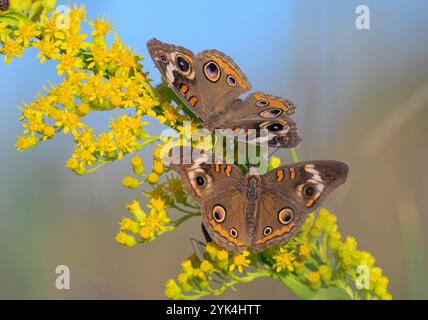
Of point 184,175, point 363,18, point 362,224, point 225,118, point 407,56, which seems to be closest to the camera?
point 184,175

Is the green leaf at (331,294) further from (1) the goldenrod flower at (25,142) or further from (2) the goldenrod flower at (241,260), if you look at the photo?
(1) the goldenrod flower at (25,142)

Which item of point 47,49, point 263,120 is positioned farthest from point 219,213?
point 47,49

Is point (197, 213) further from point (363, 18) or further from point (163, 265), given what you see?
point (163, 265)

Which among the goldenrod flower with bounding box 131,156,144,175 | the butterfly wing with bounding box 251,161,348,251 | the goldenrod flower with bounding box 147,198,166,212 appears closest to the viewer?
the butterfly wing with bounding box 251,161,348,251

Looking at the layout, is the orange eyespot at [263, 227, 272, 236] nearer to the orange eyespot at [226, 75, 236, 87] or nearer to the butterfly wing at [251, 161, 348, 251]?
the butterfly wing at [251, 161, 348, 251]

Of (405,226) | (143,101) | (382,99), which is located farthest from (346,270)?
(382,99)

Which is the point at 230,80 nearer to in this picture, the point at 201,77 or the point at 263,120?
the point at 201,77

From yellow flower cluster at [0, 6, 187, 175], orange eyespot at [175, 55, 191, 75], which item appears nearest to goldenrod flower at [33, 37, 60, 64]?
yellow flower cluster at [0, 6, 187, 175]
